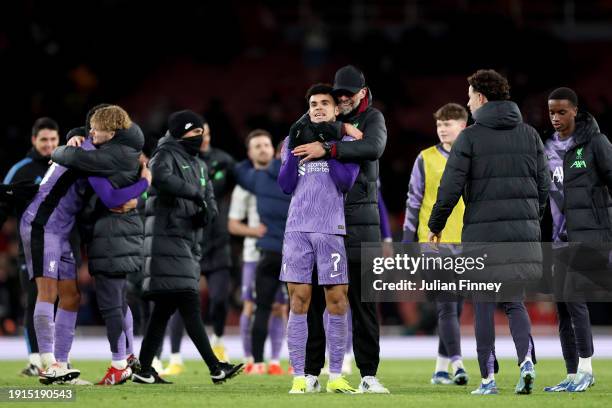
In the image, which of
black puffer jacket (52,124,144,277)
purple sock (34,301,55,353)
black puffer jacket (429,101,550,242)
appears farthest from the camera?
purple sock (34,301,55,353)

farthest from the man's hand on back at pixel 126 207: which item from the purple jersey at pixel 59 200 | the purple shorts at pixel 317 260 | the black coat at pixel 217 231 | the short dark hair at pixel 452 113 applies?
the black coat at pixel 217 231

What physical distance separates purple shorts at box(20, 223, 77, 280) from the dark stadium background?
1165 cm

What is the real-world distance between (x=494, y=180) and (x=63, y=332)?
12.2 ft

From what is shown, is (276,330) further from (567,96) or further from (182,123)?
(567,96)

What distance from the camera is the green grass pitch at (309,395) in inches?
296

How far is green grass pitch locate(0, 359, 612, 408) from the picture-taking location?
753cm

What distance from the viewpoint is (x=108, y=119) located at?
9.54 metres

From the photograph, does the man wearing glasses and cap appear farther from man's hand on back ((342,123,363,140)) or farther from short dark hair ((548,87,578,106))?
short dark hair ((548,87,578,106))

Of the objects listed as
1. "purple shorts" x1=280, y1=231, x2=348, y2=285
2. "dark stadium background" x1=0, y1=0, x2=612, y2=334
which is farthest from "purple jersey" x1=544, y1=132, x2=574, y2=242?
"dark stadium background" x1=0, y1=0, x2=612, y2=334

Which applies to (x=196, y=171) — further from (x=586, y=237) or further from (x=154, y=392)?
(x=586, y=237)

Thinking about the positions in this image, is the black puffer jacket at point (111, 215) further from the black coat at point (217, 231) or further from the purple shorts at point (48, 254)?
the black coat at point (217, 231)

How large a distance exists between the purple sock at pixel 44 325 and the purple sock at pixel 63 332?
0.06m

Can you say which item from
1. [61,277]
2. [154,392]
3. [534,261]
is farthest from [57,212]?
[534,261]

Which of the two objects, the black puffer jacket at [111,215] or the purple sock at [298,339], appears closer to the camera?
the purple sock at [298,339]
